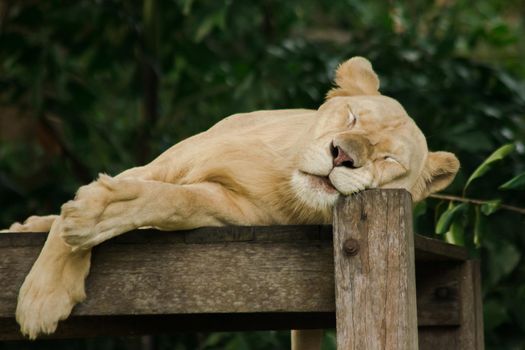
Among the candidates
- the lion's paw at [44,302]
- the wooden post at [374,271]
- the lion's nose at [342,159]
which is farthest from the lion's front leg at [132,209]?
the wooden post at [374,271]

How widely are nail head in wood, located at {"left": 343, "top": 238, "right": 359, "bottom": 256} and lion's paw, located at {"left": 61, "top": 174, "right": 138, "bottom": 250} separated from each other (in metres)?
0.60

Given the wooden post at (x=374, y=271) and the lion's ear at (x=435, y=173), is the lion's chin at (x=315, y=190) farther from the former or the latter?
the lion's ear at (x=435, y=173)

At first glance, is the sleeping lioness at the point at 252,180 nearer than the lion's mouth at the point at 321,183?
Yes

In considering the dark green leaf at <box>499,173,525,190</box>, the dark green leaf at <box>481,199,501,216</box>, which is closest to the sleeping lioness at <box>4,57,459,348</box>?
the dark green leaf at <box>499,173,525,190</box>

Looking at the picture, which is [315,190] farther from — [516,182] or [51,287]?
[516,182]

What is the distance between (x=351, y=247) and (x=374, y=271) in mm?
80

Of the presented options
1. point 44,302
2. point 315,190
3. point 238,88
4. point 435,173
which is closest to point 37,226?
point 44,302

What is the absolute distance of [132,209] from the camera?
276cm

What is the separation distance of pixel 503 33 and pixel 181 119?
247 centimetres

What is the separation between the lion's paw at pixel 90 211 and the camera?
8.59 feet

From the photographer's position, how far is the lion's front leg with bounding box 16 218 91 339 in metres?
2.69

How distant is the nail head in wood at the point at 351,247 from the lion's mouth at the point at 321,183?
43 cm

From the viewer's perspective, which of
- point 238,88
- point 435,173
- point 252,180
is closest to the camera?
point 252,180

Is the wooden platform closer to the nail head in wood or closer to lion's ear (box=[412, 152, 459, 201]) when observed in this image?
the nail head in wood
